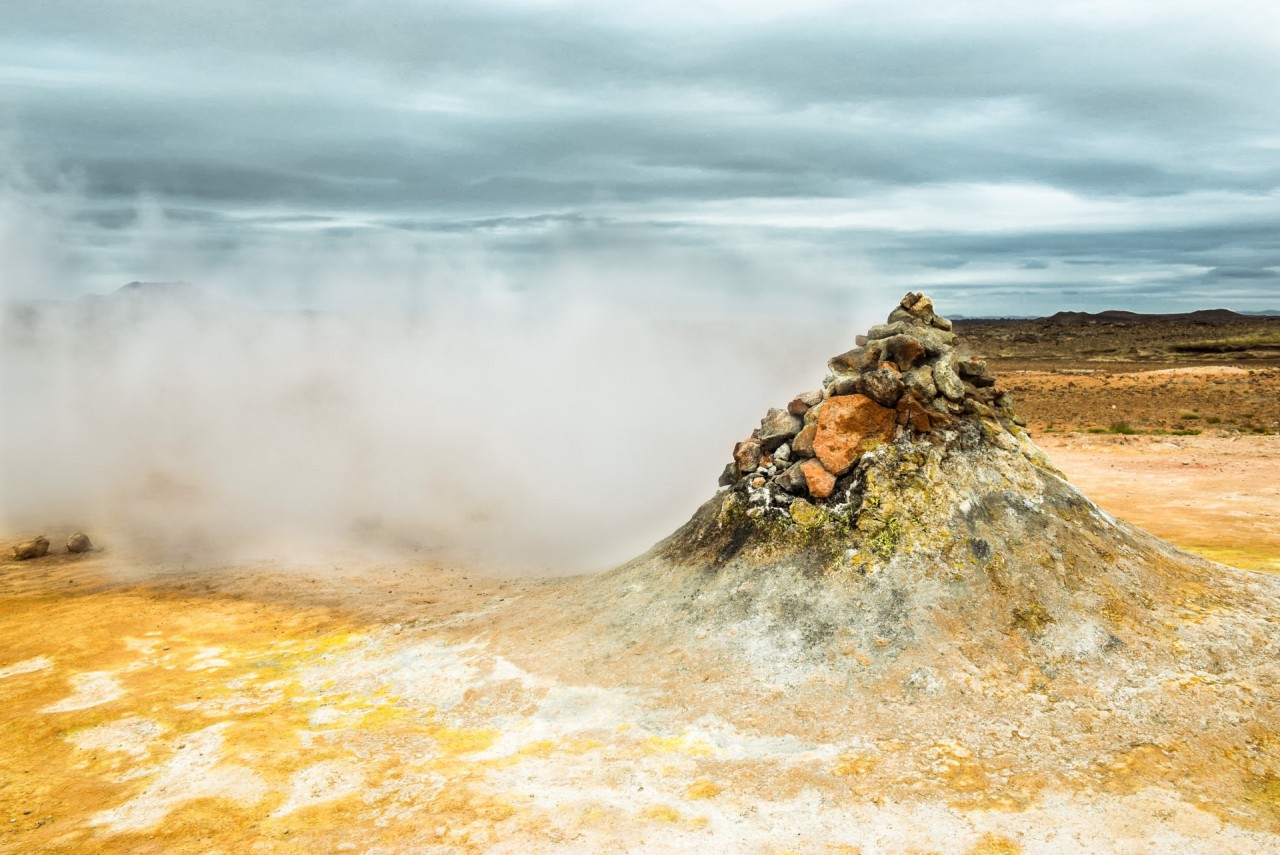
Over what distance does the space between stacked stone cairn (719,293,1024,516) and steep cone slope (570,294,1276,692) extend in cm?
2

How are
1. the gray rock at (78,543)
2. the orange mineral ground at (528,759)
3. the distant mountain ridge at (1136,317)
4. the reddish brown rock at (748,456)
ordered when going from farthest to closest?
the distant mountain ridge at (1136,317) < the gray rock at (78,543) < the reddish brown rock at (748,456) < the orange mineral ground at (528,759)

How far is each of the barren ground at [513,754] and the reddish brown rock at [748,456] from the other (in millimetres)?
2380

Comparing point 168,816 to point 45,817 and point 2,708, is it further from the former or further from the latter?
point 2,708

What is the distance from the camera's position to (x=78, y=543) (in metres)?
13.9

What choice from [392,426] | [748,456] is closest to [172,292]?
[392,426]

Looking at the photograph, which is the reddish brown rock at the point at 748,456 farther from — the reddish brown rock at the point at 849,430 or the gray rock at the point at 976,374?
the gray rock at the point at 976,374

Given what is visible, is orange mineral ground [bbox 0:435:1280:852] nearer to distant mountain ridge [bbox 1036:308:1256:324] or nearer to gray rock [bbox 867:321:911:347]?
gray rock [bbox 867:321:911:347]

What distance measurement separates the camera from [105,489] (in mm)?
18562

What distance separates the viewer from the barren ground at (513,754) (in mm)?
4977

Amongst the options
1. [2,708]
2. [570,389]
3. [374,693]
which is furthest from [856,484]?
[570,389]

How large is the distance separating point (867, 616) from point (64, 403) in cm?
2690

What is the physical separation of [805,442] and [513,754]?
4.06 meters

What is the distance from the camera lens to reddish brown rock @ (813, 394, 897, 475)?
26.2ft

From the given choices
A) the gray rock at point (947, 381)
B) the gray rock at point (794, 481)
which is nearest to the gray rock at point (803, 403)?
the gray rock at point (794, 481)
